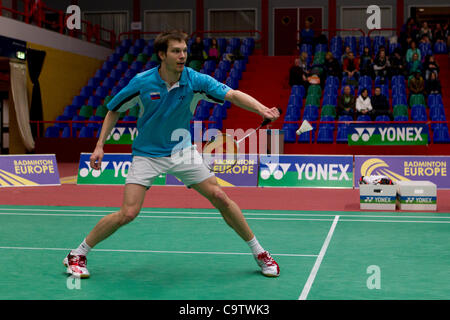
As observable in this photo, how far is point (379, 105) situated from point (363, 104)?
412mm

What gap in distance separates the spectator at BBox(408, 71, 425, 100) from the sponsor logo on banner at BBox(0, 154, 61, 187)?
10.3 meters

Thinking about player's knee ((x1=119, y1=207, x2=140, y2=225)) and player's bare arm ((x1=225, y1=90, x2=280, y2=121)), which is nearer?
player's bare arm ((x1=225, y1=90, x2=280, y2=121))

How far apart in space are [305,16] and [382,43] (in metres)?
5.07

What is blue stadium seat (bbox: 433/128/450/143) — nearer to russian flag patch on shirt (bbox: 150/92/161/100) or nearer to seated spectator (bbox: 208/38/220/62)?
seated spectator (bbox: 208/38/220/62)

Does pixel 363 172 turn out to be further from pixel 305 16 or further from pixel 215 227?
pixel 305 16

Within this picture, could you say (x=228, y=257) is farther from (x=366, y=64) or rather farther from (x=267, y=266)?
(x=366, y=64)

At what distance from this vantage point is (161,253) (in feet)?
19.5

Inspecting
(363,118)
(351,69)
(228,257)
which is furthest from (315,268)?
(351,69)

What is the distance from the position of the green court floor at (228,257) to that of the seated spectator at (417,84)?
9.95 meters

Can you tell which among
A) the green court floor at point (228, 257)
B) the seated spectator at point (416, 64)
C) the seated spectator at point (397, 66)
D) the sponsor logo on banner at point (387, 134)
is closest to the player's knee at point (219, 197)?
the green court floor at point (228, 257)

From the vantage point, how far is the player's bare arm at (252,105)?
4203mm

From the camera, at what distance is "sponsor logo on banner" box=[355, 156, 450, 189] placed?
11773 millimetres

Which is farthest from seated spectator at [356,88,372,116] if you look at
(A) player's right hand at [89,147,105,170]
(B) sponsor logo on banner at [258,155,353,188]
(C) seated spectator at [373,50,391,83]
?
(A) player's right hand at [89,147,105,170]

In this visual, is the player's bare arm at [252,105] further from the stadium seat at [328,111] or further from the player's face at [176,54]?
the stadium seat at [328,111]
